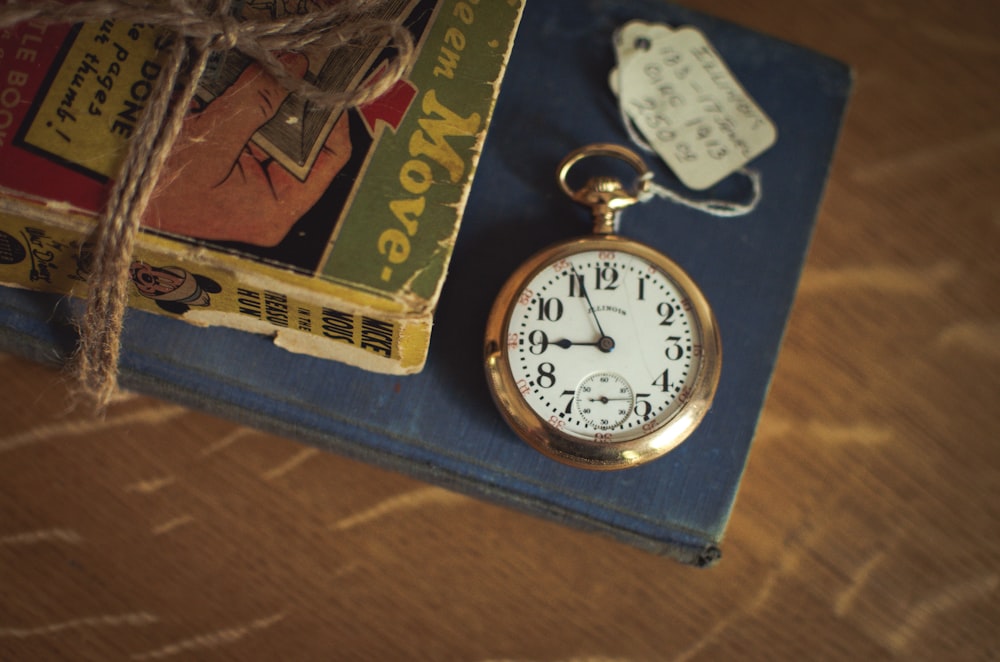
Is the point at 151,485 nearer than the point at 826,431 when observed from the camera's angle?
Yes

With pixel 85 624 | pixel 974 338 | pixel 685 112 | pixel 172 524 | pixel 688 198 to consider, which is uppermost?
pixel 685 112

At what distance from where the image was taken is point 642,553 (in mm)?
962

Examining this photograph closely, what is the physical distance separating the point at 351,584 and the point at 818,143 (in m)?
0.85

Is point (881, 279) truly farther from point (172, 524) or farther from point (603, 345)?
point (172, 524)

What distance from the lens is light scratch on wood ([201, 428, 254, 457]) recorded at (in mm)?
936

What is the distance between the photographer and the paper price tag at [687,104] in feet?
3.12

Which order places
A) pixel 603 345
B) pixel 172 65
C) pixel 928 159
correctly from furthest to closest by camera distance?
pixel 928 159, pixel 603 345, pixel 172 65

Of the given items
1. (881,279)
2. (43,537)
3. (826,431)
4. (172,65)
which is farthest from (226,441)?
(881,279)

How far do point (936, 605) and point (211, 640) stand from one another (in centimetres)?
97

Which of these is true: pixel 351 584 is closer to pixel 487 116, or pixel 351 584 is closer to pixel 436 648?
pixel 436 648

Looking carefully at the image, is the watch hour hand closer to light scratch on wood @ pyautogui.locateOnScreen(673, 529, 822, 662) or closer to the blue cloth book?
the blue cloth book

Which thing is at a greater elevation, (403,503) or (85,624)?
(403,503)

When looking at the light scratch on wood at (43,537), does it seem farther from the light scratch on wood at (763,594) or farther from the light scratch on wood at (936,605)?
the light scratch on wood at (936,605)

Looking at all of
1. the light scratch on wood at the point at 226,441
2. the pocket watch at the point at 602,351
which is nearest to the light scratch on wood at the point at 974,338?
the pocket watch at the point at 602,351
